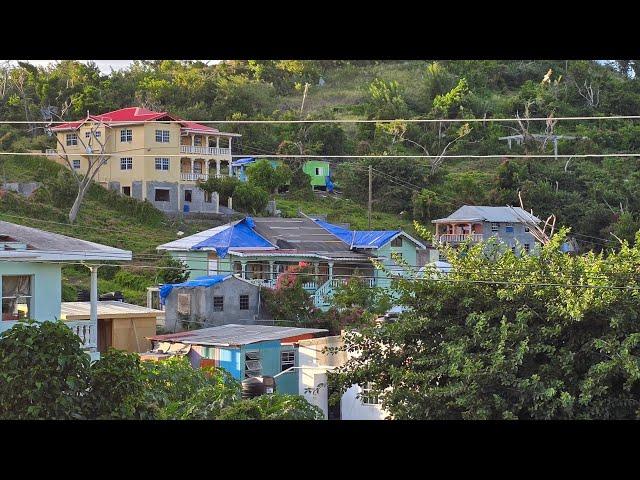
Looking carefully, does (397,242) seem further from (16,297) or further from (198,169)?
(16,297)

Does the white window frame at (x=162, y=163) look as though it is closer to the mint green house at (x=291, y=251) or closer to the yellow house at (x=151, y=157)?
the yellow house at (x=151, y=157)

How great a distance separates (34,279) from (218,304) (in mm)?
4547

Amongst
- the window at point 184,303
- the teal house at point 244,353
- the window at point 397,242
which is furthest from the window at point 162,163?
the teal house at point 244,353

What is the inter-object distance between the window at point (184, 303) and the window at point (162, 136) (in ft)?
11.5

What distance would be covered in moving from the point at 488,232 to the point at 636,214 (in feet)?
10.2

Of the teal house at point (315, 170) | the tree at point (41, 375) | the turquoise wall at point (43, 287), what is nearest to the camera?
the tree at point (41, 375)

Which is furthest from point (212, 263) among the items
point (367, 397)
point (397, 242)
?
point (367, 397)

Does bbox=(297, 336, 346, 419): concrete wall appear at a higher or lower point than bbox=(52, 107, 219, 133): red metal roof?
lower

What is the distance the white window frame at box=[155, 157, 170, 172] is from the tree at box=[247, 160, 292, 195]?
1887mm

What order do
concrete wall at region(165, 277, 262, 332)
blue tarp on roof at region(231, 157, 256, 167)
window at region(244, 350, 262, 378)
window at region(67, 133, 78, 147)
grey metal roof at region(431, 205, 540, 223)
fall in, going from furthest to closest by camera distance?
1. blue tarp on roof at region(231, 157, 256, 167)
2. window at region(67, 133, 78, 147)
3. grey metal roof at region(431, 205, 540, 223)
4. concrete wall at region(165, 277, 262, 332)
5. window at region(244, 350, 262, 378)

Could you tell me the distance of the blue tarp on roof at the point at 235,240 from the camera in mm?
12352

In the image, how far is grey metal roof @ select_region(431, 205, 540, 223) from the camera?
13945 millimetres

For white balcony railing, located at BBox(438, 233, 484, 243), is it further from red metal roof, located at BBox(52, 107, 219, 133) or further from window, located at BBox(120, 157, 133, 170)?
window, located at BBox(120, 157, 133, 170)

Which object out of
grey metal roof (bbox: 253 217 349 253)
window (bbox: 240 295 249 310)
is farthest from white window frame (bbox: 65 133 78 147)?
window (bbox: 240 295 249 310)
